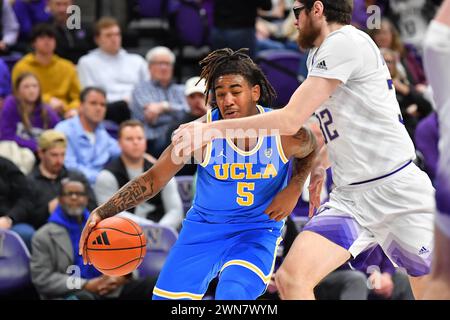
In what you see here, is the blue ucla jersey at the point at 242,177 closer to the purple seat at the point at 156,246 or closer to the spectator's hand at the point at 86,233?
the spectator's hand at the point at 86,233

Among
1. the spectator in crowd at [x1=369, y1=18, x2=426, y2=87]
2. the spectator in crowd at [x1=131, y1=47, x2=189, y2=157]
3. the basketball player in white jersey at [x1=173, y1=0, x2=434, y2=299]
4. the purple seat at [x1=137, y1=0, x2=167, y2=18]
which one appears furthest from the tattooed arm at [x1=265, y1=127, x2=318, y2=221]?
the purple seat at [x1=137, y1=0, x2=167, y2=18]

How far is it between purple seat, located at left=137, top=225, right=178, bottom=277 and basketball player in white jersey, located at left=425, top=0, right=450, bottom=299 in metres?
4.48

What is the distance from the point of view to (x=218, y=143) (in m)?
5.36

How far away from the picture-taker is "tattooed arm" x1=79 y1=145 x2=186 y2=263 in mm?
5371

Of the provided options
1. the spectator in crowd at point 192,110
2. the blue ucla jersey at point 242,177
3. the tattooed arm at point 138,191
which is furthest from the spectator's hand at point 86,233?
the spectator in crowd at point 192,110

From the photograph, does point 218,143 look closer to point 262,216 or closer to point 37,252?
point 262,216

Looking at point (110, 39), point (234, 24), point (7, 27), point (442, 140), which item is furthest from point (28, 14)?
point (442, 140)

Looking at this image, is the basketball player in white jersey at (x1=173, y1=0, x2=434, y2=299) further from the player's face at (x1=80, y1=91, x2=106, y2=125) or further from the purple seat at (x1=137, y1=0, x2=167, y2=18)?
the purple seat at (x1=137, y1=0, x2=167, y2=18)

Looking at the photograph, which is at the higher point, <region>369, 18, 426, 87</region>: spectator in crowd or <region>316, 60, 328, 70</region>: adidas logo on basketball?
<region>316, 60, 328, 70</region>: adidas logo on basketball

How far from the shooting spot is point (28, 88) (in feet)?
28.5

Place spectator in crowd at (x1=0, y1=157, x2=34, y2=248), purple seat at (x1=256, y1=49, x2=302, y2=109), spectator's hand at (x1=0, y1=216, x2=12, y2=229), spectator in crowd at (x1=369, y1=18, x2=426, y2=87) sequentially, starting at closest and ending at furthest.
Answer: spectator's hand at (x1=0, y1=216, x2=12, y2=229), spectator in crowd at (x1=0, y1=157, x2=34, y2=248), purple seat at (x1=256, y1=49, x2=302, y2=109), spectator in crowd at (x1=369, y1=18, x2=426, y2=87)

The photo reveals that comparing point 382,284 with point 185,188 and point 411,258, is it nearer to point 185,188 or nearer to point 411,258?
point 185,188
